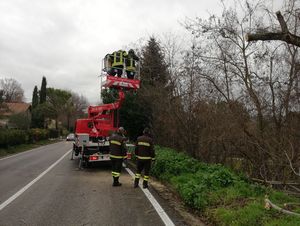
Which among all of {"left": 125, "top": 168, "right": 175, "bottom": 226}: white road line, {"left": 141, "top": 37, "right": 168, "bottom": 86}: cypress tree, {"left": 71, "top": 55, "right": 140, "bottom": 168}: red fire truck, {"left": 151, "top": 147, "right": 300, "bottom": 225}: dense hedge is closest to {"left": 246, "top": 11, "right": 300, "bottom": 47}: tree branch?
{"left": 151, "top": 147, "right": 300, "bottom": 225}: dense hedge

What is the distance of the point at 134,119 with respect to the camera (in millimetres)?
23188

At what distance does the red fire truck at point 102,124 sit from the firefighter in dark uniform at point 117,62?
16 cm

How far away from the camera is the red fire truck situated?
14195mm

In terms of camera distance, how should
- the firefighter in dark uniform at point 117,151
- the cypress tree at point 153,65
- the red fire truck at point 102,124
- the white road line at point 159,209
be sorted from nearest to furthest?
the white road line at point 159,209 → the firefighter in dark uniform at point 117,151 → the red fire truck at point 102,124 → the cypress tree at point 153,65

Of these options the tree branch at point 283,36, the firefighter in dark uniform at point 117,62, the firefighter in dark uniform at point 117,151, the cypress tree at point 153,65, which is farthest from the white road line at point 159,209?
the cypress tree at point 153,65

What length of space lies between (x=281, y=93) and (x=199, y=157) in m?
4.99

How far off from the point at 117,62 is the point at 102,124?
130 inches

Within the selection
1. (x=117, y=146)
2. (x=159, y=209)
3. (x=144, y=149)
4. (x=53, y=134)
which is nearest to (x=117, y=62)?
(x=117, y=146)

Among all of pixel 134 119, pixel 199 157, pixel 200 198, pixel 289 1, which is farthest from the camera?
pixel 134 119

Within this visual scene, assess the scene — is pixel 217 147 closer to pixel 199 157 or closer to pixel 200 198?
pixel 199 157

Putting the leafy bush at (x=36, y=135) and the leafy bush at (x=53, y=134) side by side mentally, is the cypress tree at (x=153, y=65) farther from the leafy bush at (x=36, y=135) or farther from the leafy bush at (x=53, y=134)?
the leafy bush at (x=53, y=134)

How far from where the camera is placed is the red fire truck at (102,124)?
1420 cm

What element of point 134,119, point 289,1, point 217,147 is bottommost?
point 217,147

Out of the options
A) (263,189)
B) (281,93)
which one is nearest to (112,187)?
(263,189)
